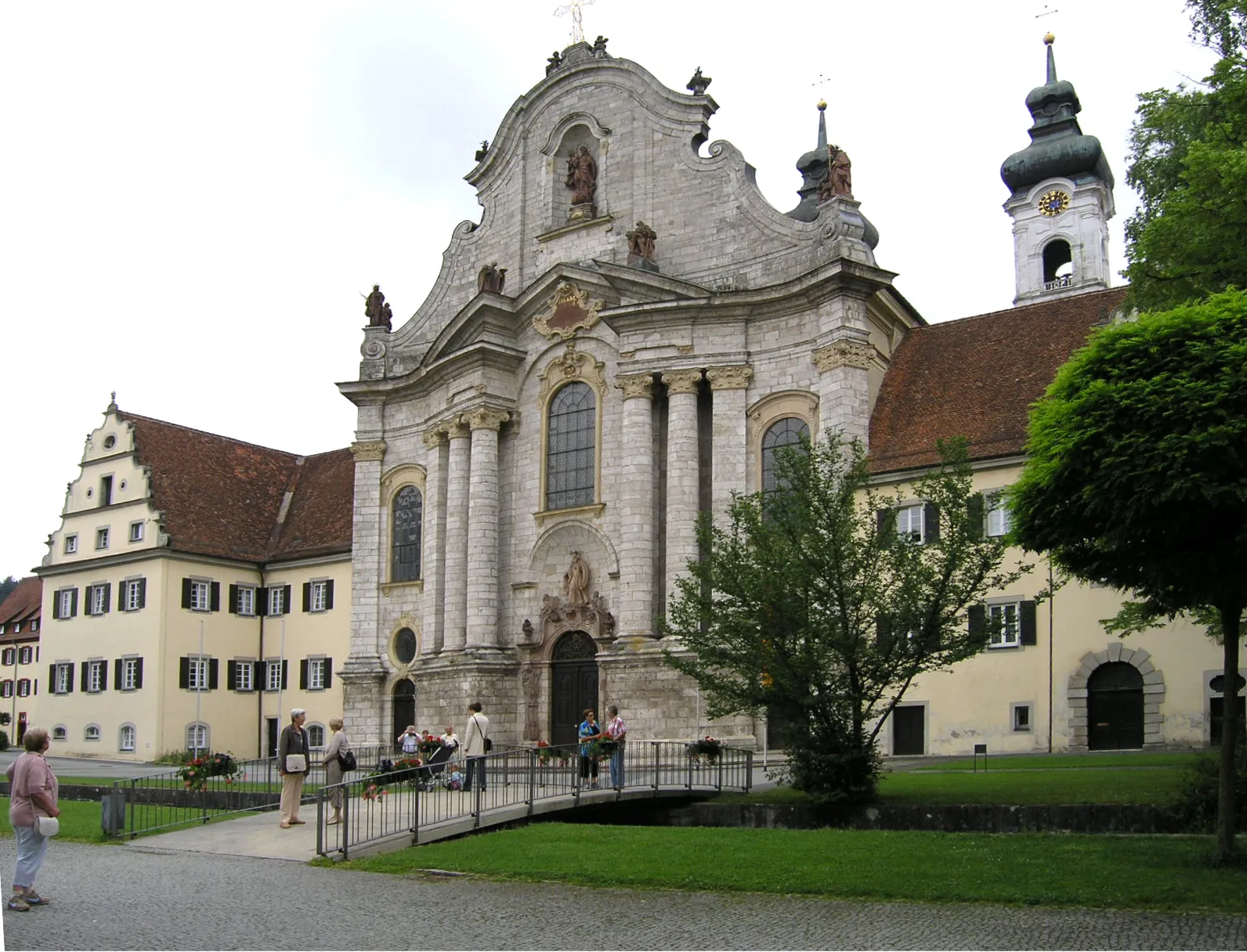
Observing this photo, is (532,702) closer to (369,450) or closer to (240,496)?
(369,450)

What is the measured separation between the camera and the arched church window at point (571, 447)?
45531mm

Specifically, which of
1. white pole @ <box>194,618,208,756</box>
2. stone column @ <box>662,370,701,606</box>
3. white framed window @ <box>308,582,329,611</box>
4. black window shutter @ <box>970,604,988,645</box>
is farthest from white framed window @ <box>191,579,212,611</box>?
black window shutter @ <box>970,604,988,645</box>

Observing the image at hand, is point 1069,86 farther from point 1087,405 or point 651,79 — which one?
point 1087,405

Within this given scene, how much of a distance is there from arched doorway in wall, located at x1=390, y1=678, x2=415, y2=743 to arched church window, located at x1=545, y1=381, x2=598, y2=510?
867 cm

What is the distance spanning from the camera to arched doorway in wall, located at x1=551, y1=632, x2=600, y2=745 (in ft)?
146

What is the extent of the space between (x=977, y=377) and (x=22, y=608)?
63.4m

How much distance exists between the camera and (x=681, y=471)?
42.3 meters

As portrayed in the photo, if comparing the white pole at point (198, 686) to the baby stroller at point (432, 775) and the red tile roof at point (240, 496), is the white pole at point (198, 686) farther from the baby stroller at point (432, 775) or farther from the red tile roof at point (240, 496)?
the baby stroller at point (432, 775)

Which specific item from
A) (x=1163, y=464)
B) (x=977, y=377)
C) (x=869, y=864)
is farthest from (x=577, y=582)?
(x=1163, y=464)

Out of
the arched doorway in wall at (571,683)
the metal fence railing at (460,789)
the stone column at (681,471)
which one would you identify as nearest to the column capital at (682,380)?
the stone column at (681,471)

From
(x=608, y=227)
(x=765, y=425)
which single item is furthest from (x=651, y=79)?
(x=765, y=425)

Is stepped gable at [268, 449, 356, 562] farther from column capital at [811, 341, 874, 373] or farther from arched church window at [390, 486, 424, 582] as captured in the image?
column capital at [811, 341, 874, 373]

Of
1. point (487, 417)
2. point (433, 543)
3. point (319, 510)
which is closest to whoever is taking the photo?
point (487, 417)

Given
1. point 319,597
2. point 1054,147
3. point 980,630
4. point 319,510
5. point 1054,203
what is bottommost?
point 980,630
